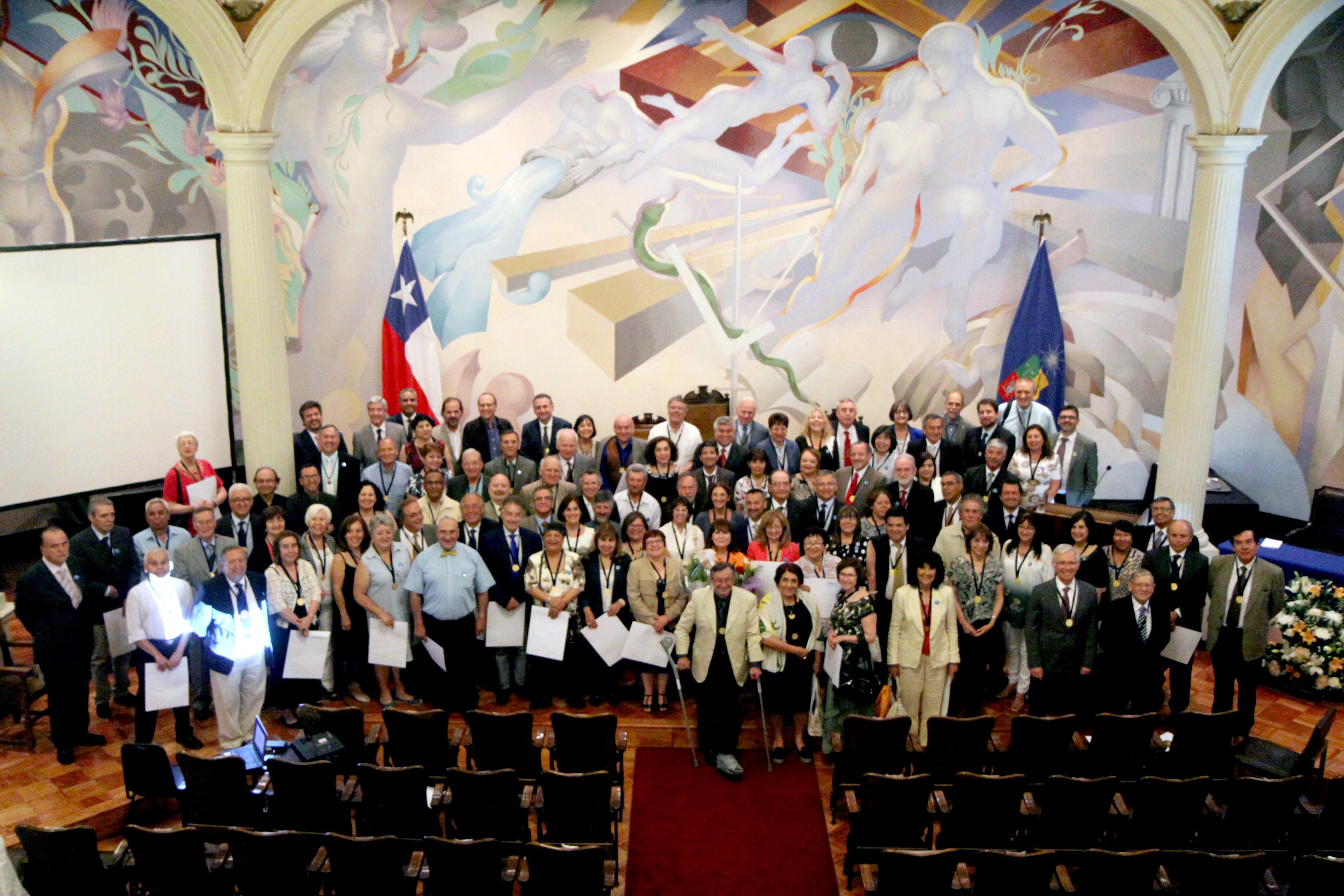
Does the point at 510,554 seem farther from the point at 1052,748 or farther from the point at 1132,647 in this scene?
the point at 1132,647

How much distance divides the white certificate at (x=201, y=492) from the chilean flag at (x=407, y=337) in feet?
8.63

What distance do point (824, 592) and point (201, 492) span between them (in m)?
4.49

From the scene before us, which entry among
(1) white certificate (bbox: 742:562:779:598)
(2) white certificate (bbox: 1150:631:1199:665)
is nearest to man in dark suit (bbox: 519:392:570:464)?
(1) white certificate (bbox: 742:562:779:598)

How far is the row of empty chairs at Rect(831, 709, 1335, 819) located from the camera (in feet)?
20.8

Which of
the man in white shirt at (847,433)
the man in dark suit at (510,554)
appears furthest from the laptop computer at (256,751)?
the man in white shirt at (847,433)

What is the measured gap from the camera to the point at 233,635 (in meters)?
7.07

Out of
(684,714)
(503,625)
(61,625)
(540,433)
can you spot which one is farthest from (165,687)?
(540,433)

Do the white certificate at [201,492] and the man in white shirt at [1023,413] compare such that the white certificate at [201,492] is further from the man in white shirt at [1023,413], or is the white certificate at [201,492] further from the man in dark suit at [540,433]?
the man in white shirt at [1023,413]

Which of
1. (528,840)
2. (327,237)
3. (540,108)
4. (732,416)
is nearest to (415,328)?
(327,237)

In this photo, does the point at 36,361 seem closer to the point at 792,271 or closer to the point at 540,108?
the point at 540,108

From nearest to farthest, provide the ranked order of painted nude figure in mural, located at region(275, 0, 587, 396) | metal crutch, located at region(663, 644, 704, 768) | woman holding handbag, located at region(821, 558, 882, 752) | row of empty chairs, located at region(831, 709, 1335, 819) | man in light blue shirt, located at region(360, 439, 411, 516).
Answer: row of empty chairs, located at region(831, 709, 1335, 819) → woman holding handbag, located at region(821, 558, 882, 752) → metal crutch, located at region(663, 644, 704, 768) → man in light blue shirt, located at region(360, 439, 411, 516) → painted nude figure in mural, located at region(275, 0, 587, 396)

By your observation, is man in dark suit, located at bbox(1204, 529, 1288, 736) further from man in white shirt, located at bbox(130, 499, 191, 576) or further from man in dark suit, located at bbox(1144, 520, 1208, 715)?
man in white shirt, located at bbox(130, 499, 191, 576)

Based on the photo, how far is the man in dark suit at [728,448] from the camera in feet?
29.4

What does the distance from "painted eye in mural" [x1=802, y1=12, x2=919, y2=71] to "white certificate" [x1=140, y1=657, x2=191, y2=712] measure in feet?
24.9
